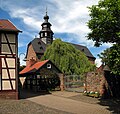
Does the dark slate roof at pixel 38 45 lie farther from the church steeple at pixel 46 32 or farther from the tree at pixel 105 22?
the tree at pixel 105 22

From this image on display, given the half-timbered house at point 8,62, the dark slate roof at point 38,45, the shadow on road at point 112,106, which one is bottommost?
the shadow on road at point 112,106

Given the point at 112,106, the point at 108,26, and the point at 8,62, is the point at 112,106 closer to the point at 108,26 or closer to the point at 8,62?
the point at 108,26

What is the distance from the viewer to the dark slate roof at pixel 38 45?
209 ft

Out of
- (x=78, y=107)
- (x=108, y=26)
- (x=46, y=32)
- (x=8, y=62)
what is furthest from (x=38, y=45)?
(x=108, y=26)

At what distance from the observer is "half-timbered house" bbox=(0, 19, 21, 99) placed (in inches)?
764

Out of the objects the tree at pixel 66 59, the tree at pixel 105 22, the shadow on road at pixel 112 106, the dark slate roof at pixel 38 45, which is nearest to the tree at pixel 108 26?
the tree at pixel 105 22

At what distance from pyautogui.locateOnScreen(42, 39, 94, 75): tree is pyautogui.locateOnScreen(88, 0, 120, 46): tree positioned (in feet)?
71.8

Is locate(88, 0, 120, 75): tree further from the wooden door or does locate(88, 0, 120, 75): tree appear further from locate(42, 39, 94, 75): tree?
locate(42, 39, 94, 75): tree

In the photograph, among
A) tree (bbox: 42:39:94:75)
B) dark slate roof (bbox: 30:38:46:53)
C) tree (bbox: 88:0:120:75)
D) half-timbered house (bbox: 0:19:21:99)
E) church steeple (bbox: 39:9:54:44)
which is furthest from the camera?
church steeple (bbox: 39:9:54:44)

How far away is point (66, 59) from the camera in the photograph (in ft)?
127

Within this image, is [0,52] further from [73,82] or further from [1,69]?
[73,82]

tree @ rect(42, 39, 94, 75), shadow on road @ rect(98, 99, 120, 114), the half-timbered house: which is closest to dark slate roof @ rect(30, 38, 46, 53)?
tree @ rect(42, 39, 94, 75)

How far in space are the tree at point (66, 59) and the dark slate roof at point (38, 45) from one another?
75.4 feet

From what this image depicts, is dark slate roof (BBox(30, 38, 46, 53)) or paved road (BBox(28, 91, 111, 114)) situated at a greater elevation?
dark slate roof (BBox(30, 38, 46, 53))
